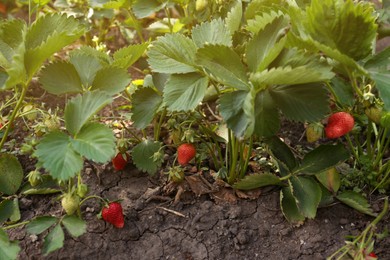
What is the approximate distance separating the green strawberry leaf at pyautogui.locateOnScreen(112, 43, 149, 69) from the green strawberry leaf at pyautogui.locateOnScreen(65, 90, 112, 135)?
0.16 m

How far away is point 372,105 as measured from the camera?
1.32 meters

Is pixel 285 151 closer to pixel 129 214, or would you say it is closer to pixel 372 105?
pixel 372 105

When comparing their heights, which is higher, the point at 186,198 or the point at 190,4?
the point at 190,4

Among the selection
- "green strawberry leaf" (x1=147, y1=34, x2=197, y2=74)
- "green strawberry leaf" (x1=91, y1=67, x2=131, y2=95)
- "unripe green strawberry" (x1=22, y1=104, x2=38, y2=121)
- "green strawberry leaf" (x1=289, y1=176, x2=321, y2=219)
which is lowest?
"unripe green strawberry" (x1=22, y1=104, x2=38, y2=121)

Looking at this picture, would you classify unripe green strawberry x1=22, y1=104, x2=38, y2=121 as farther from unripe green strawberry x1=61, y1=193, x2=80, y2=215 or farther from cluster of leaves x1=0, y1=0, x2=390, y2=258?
unripe green strawberry x1=61, y1=193, x2=80, y2=215

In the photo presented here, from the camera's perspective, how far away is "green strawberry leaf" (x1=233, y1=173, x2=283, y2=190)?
137 centimetres

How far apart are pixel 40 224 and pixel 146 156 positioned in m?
0.37

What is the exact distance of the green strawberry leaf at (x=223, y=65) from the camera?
3.76ft

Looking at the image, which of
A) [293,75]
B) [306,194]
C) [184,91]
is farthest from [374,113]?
[184,91]

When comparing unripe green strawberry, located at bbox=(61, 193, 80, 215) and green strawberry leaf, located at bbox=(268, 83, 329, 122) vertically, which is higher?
green strawberry leaf, located at bbox=(268, 83, 329, 122)

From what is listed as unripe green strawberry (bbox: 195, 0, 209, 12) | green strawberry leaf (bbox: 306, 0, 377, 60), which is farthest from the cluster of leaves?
unripe green strawberry (bbox: 195, 0, 209, 12)

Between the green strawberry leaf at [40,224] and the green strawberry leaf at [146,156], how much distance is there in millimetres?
309

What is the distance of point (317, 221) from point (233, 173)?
0.27 metres

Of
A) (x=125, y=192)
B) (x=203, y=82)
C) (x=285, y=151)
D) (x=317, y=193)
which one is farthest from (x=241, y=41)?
(x=125, y=192)
